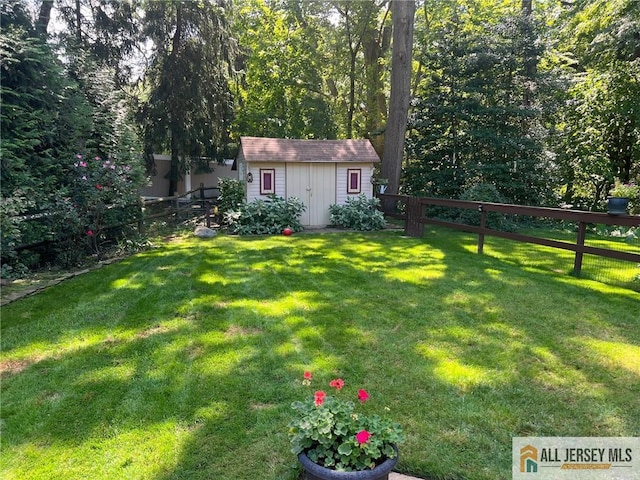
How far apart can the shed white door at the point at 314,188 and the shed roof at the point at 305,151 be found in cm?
21

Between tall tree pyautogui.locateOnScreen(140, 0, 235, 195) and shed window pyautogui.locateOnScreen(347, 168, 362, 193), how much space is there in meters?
6.32

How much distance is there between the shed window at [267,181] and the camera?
427 inches

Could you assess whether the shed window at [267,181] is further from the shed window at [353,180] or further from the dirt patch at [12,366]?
the dirt patch at [12,366]

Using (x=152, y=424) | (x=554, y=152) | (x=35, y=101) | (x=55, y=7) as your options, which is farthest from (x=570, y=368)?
(x=55, y=7)

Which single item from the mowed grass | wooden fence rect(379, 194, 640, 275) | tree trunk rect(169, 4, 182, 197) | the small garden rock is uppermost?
tree trunk rect(169, 4, 182, 197)

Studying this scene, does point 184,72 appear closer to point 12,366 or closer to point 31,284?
point 31,284

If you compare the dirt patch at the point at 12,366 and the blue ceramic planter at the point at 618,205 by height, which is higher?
the blue ceramic planter at the point at 618,205

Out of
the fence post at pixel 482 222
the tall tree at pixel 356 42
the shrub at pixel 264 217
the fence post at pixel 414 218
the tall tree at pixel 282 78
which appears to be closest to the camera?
the fence post at pixel 482 222

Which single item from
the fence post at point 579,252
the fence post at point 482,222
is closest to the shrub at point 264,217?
the fence post at point 482,222

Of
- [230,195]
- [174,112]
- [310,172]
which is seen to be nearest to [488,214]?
Answer: [310,172]

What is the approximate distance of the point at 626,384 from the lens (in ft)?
9.56

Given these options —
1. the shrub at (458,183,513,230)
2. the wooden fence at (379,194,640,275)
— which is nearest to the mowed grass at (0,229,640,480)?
the wooden fence at (379,194,640,275)

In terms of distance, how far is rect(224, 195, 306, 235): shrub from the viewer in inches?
396

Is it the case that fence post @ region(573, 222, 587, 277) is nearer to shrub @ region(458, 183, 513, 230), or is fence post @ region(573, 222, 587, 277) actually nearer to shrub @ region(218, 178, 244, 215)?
shrub @ region(458, 183, 513, 230)
